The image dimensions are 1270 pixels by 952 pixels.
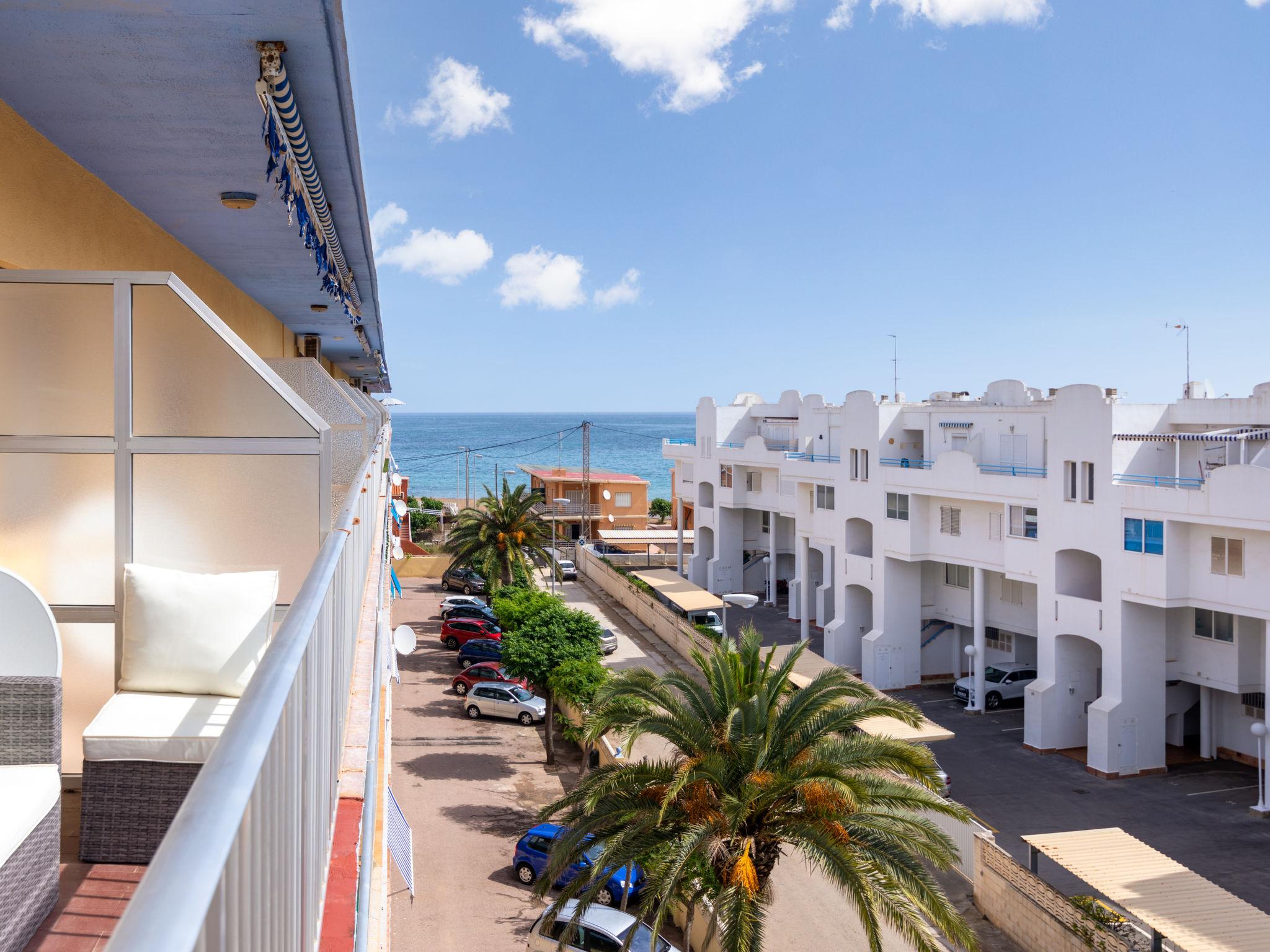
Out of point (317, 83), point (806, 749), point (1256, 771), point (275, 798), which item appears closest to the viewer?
point (275, 798)

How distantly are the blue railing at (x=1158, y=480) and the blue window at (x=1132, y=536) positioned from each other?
36.1 inches

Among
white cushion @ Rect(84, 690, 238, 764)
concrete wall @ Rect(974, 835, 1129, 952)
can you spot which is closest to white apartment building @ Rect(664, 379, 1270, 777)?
concrete wall @ Rect(974, 835, 1129, 952)

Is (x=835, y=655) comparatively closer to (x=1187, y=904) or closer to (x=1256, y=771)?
(x=1256, y=771)

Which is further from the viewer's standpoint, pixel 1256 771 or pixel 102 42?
pixel 1256 771

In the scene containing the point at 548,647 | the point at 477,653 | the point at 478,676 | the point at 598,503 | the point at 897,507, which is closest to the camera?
the point at 548,647

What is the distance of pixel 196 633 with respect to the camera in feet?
13.6

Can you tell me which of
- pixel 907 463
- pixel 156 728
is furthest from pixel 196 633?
pixel 907 463

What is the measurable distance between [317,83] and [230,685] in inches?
112

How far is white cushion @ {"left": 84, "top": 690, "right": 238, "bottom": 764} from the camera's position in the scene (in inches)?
147

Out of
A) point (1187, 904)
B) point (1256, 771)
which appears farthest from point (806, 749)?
point (1256, 771)

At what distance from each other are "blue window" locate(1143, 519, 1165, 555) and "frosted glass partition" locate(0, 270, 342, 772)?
22000 millimetres

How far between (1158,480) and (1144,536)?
4.74 feet

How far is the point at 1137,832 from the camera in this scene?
19516 millimetres

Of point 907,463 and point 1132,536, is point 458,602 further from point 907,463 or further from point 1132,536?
point 1132,536
